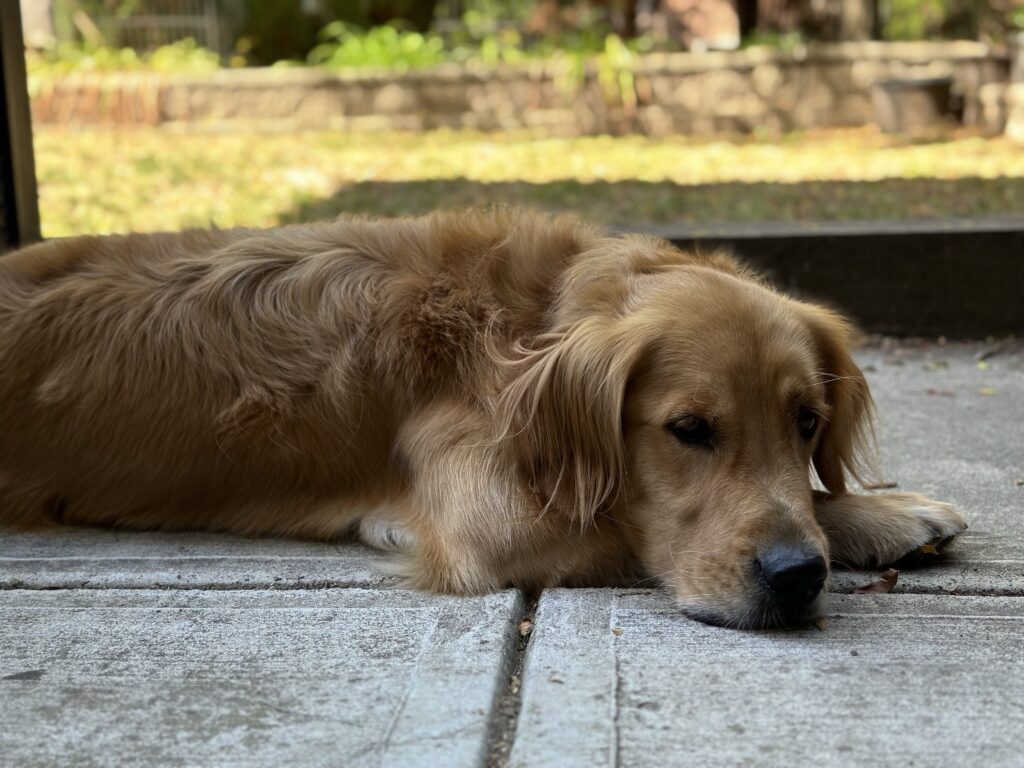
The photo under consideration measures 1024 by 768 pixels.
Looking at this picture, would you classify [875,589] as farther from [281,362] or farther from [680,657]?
[281,362]

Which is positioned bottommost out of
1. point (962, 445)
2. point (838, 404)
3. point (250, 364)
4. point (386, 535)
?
point (962, 445)

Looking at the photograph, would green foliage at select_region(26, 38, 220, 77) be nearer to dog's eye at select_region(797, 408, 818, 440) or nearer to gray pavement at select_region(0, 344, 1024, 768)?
gray pavement at select_region(0, 344, 1024, 768)

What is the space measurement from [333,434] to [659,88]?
11438 mm

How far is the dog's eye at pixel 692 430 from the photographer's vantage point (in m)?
2.95

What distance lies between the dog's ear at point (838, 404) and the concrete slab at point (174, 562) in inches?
51.1

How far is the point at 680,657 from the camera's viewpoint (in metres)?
2.66

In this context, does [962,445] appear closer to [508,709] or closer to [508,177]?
Result: [508,709]

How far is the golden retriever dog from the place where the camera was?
2955 mm

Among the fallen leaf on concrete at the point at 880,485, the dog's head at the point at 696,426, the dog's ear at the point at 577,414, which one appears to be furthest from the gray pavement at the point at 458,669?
the fallen leaf on concrete at the point at 880,485

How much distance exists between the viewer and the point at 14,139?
19.4 ft

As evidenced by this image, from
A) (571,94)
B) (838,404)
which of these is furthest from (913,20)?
(838,404)

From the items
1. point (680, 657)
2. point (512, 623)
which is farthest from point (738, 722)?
point (512, 623)

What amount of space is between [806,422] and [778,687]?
0.83 metres

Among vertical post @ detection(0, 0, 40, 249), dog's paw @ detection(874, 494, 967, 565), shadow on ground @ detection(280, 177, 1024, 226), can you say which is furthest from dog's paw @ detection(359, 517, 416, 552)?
shadow on ground @ detection(280, 177, 1024, 226)
